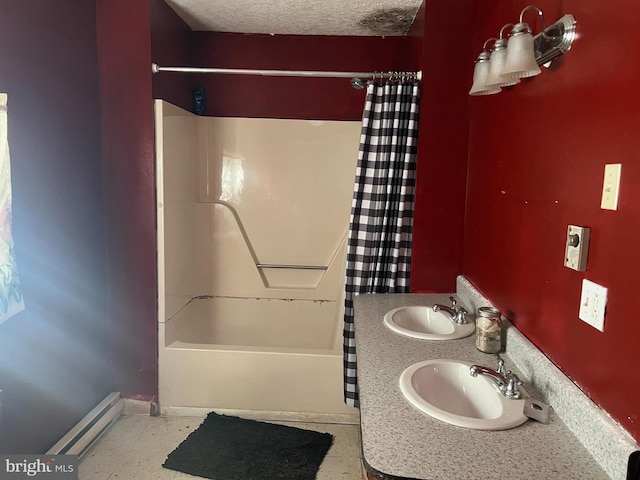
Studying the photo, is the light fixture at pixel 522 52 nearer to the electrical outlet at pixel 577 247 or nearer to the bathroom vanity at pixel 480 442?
the electrical outlet at pixel 577 247

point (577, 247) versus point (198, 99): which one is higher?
point (198, 99)

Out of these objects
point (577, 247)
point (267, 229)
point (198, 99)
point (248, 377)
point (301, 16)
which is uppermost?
point (301, 16)

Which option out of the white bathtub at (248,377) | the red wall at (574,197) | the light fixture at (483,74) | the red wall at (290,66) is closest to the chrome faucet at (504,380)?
the red wall at (574,197)

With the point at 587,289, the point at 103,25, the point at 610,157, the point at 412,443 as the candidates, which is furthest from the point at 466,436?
the point at 103,25

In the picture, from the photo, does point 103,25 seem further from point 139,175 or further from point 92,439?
point 92,439

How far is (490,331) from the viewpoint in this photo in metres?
1.49

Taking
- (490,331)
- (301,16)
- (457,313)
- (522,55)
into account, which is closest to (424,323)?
(457,313)

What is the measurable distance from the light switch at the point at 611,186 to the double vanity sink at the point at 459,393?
52 centimetres

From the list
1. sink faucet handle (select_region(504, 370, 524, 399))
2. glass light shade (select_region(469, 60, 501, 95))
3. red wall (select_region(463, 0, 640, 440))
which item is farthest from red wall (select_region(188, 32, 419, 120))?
sink faucet handle (select_region(504, 370, 524, 399))

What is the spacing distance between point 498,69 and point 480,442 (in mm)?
1111

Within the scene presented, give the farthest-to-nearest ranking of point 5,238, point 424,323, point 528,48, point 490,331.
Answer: point 424,323
point 5,238
point 490,331
point 528,48

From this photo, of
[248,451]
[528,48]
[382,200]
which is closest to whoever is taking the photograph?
[528,48]

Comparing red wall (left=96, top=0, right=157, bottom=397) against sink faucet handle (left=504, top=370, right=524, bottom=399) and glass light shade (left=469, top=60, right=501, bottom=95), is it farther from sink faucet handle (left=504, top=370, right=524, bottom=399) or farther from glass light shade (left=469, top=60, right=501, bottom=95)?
sink faucet handle (left=504, top=370, right=524, bottom=399)

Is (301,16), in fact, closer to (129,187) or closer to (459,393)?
(129,187)
